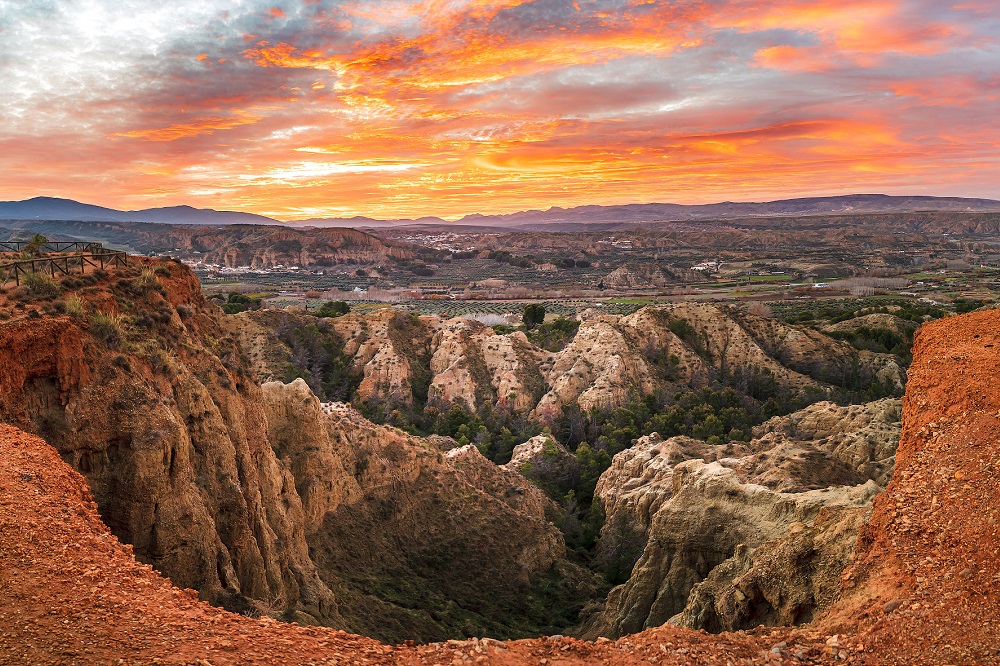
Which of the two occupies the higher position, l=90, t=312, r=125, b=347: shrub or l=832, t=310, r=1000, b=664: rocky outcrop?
l=90, t=312, r=125, b=347: shrub

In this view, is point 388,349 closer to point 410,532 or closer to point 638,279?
point 410,532

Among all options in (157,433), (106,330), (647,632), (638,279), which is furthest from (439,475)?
(638,279)

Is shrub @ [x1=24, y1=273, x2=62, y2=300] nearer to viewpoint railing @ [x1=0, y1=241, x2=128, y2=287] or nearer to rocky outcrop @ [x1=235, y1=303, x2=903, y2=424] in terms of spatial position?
viewpoint railing @ [x1=0, y1=241, x2=128, y2=287]

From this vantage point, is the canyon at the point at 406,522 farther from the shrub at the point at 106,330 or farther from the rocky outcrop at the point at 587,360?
the rocky outcrop at the point at 587,360

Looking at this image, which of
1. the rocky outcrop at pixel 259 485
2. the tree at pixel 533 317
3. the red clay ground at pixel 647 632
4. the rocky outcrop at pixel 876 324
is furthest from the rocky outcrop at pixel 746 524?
the tree at pixel 533 317

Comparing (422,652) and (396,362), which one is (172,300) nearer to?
(422,652)

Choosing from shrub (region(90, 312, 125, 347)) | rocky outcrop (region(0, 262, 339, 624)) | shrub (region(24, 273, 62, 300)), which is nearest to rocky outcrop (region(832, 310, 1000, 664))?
rocky outcrop (region(0, 262, 339, 624))
